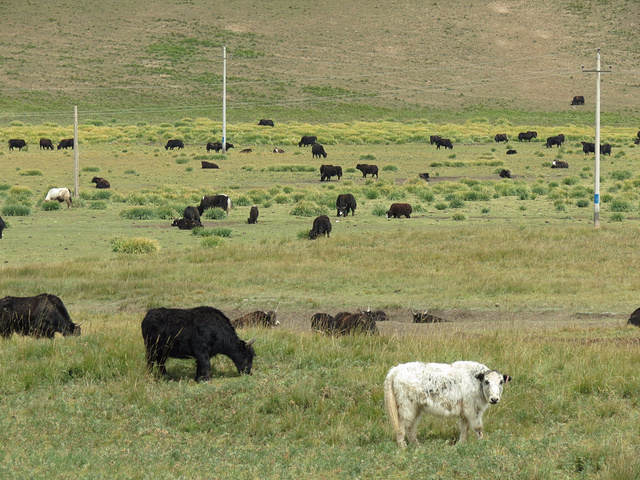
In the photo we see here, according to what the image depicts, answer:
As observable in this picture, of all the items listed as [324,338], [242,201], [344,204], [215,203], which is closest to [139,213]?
A: [215,203]

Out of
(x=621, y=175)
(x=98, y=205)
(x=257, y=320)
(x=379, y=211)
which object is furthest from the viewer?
(x=621, y=175)

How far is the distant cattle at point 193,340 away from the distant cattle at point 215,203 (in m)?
22.6

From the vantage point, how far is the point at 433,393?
8.27m

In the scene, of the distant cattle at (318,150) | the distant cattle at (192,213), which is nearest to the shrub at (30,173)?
the distant cattle at (318,150)

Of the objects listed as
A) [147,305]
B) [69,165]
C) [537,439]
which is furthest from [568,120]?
[537,439]

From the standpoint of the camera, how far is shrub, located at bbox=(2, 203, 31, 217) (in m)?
33.5

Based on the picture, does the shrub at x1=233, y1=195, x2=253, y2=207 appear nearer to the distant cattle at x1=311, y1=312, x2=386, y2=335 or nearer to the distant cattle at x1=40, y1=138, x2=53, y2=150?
the distant cattle at x1=311, y1=312, x2=386, y2=335

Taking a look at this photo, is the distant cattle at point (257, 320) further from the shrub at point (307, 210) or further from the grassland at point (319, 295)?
the shrub at point (307, 210)

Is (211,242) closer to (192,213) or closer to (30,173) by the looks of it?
(192,213)

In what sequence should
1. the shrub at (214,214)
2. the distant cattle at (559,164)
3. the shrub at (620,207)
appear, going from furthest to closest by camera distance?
the distant cattle at (559,164)
the shrub at (620,207)
the shrub at (214,214)

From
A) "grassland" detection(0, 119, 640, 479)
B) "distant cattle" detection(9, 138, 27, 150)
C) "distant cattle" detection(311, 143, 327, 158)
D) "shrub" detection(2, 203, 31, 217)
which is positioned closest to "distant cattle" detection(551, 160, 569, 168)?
"grassland" detection(0, 119, 640, 479)

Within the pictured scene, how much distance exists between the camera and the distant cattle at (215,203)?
110 feet

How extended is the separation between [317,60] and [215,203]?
90507 millimetres

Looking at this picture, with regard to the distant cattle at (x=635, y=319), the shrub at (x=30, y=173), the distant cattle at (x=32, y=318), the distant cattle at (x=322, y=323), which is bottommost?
the distant cattle at (x=322, y=323)
